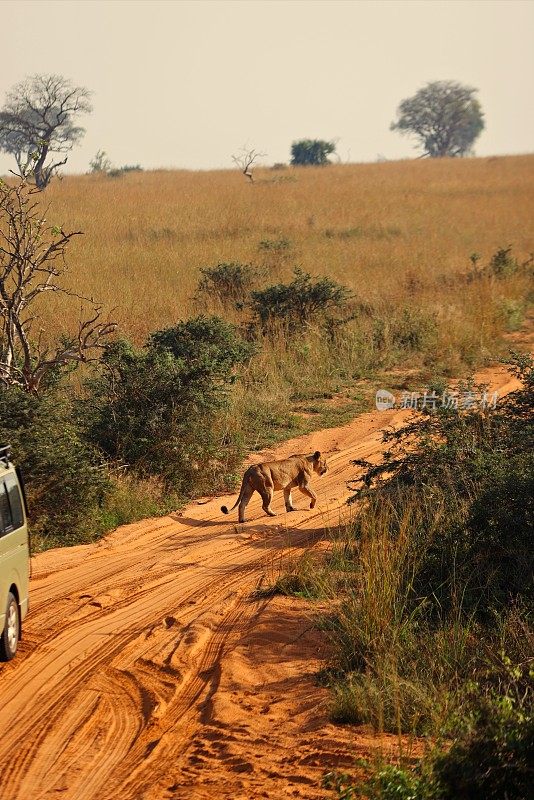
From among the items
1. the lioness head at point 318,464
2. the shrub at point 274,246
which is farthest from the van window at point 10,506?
the shrub at point 274,246

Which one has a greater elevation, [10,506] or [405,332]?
[405,332]

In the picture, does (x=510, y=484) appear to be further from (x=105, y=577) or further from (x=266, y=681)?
(x=105, y=577)

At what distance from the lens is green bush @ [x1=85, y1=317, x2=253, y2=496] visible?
12234mm

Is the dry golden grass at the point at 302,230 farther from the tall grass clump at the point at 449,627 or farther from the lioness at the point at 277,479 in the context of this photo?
the tall grass clump at the point at 449,627

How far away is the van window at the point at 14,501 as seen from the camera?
25.3ft

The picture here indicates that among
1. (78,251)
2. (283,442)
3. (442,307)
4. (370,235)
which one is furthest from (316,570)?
(370,235)

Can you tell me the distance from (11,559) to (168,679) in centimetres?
153

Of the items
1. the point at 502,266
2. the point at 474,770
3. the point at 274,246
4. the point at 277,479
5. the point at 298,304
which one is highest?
the point at 274,246

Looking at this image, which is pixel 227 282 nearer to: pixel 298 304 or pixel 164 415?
pixel 298 304

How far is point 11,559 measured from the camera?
743 centimetres

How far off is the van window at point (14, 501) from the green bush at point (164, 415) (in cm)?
406

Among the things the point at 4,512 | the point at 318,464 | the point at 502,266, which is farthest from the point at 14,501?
the point at 502,266

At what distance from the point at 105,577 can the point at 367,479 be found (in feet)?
9.70

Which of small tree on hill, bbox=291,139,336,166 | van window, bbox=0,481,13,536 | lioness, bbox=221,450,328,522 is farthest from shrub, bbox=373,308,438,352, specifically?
small tree on hill, bbox=291,139,336,166
